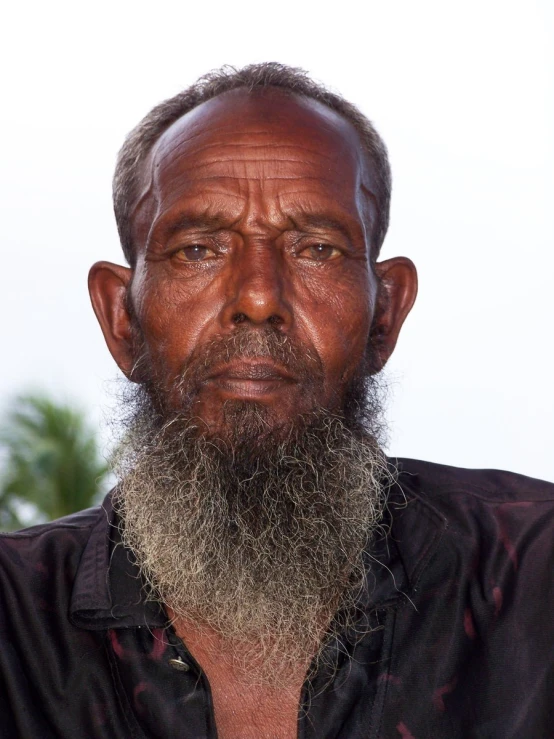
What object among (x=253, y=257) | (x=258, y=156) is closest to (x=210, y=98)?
(x=258, y=156)

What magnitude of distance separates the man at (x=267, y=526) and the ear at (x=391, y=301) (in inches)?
4.4

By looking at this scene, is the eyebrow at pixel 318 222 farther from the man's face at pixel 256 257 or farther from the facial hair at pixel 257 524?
the facial hair at pixel 257 524

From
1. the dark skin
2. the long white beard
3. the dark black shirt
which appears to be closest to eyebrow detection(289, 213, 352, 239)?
the dark skin

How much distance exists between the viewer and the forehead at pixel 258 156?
131 inches

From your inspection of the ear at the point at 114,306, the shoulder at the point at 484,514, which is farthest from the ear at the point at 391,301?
the ear at the point at 114,306

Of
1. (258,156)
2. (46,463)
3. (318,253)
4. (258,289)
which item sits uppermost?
(258,156)

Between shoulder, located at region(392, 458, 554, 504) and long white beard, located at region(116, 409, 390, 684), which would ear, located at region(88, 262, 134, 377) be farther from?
shoulder, located at region(392, 458, 554, 504)

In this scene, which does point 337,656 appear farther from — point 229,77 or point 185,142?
point 229,77

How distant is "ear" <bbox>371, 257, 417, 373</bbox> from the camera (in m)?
3.70

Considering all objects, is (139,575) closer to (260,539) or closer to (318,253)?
(260,539)

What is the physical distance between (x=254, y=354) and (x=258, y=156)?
70 cm

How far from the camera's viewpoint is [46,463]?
53.5 ft

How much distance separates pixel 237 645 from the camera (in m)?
3.26

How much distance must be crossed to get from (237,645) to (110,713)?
513 millimetres
